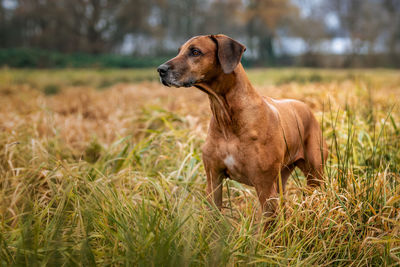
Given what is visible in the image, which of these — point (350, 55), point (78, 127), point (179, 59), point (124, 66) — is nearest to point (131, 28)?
point (124, 66)

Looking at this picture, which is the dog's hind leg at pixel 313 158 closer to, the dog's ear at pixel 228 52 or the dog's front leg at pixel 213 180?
the dog's front leg at pixel 213 180

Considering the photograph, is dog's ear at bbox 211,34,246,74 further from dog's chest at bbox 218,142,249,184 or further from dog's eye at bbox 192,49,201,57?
dog's chest at bbox 218,142,249,184

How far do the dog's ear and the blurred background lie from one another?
54.7 ft

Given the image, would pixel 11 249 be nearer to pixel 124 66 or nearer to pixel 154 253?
pixel 154 253

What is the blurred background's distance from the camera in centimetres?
1978

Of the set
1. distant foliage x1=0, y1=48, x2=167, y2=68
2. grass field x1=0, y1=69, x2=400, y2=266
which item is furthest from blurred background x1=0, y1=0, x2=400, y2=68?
grass field x1=0, y1=69, x2=400, y2=266

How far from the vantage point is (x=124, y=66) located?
20.1m

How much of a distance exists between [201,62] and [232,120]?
1.34 feet

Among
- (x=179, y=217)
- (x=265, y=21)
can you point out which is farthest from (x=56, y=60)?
(x=265, y=21)

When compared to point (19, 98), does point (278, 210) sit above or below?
below

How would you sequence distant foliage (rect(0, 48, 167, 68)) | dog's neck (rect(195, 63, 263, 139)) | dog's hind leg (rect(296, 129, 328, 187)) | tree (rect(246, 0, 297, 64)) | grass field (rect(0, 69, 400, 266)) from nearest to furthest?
grass field (rect(0, 69, 400, 266)) < dog's neck (rect(195, 63, 263, 139)) < dog's hind leg (rect(296, 129, 328, 187)) < distant foliage (rect(0, 48, 167, 68)) < tree (rect(246, 0, 297, 64))

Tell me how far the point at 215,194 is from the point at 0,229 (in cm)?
128

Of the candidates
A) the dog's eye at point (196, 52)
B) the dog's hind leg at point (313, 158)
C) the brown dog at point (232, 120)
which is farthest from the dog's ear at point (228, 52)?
the dog's hind leg at point (313, 158)

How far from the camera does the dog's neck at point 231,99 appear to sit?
211 centimetres
